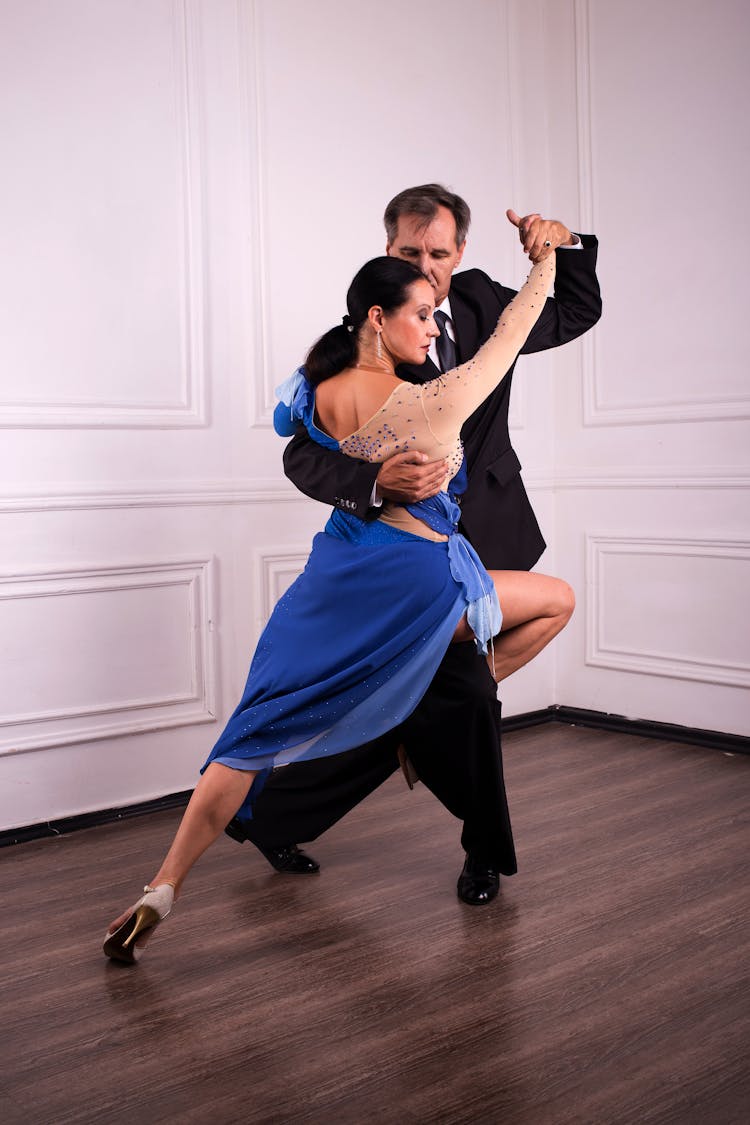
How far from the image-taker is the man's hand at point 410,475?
2.26 m

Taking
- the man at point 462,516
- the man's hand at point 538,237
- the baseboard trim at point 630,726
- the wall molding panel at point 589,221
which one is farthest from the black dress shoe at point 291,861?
the wall molding panel at point 589,221

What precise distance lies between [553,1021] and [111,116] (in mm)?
2711

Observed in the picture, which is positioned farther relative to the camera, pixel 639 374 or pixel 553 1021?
pixel 639 374

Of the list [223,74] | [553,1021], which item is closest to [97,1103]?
[553,1021]

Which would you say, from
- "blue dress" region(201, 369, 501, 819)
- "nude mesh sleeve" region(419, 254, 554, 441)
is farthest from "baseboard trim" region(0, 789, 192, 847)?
"nude mesh sleeve" region(419, 254, 554, 441)

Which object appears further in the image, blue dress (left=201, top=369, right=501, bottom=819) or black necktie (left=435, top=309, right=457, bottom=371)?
black necktie (left=435, top=309, right=457, bottom=371)

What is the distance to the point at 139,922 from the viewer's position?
2.17m

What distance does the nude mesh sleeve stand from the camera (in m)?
2.22

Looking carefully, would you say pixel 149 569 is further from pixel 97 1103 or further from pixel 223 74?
pixel 97 1103

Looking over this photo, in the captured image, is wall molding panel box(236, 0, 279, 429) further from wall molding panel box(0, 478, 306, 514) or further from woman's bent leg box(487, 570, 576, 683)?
woman's bent leg box(487, 570, 576, 683)

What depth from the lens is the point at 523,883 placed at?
8.61ft

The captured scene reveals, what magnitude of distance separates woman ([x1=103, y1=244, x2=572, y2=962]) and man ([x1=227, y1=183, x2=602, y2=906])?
0.07 meters

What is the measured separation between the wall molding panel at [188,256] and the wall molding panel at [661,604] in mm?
1743

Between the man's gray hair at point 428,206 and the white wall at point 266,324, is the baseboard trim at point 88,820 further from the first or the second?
the man's gray hair at point 428,206
